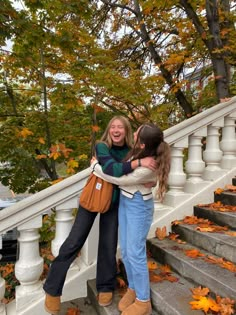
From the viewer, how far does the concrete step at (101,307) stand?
7.98 ft

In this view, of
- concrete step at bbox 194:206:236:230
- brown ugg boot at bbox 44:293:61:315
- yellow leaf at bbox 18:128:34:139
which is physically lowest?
brown ugg boot at bbox 44:293:61:315

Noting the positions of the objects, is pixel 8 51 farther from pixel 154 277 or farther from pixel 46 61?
pixel 154 277

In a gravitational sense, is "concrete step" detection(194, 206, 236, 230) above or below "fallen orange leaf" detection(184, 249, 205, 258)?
above

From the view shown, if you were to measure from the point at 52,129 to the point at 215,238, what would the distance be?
3436 mm

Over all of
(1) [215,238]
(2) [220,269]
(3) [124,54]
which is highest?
(3) [124,54]

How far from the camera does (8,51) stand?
455 cm

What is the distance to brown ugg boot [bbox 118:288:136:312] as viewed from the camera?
237 centimetres

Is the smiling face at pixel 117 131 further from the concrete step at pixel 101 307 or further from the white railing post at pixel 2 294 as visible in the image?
the white railing post at pixel 2 294

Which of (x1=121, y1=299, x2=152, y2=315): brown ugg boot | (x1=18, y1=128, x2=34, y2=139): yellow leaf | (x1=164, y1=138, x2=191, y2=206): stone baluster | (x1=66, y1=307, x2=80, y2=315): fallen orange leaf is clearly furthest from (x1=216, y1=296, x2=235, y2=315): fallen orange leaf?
(x1=18, y1=128, x2=34, y2=139): yellow leaf

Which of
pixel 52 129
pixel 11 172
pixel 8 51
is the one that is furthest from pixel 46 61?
pixel 11 172

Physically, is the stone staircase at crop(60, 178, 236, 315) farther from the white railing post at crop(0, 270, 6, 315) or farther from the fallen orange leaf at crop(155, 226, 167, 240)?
the white railing post at crop(0, 270, 6, 315)

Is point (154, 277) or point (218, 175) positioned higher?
point (218, 175)

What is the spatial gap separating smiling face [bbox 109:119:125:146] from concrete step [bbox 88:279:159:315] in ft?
4.46

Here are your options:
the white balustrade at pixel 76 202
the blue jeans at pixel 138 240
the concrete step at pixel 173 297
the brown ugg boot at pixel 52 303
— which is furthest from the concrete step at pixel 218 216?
the brown ugg boot at pixel 52 303
